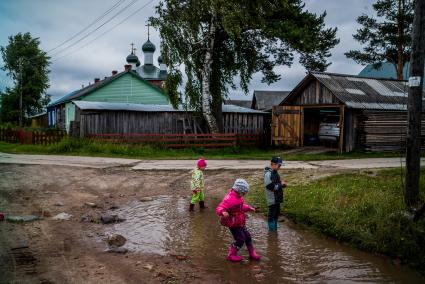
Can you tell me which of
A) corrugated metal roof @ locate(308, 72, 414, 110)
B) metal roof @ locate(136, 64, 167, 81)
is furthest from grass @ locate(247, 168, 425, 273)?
metal roof @ locate(136, 64, 167, 81)

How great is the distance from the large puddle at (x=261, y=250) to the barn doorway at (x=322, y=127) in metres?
14.5

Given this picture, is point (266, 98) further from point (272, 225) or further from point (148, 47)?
point (272, 225)

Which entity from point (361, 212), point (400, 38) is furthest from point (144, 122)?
point (400, 38)

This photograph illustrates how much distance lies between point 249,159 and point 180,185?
21.9 feet

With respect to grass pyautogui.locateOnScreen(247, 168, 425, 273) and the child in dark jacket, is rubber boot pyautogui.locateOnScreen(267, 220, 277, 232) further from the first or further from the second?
grass pyautogui.locateOnScreen(247, 168, 425, 273)

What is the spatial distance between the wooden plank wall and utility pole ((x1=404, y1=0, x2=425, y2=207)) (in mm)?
14185

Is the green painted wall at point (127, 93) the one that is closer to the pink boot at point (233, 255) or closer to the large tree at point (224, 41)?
the large tree at point (224, 41)

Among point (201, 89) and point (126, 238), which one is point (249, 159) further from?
point (126, 238)

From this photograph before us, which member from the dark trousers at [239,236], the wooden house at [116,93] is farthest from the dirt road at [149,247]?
the wooden house at [116,93]

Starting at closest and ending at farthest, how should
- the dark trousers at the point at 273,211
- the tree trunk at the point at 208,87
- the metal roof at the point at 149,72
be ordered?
the dark trousers at the point at 273,211, the tree trunk at the point at 208,87, the metal roof at the point at 149,72

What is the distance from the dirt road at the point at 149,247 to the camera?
5.05m

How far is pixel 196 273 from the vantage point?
5.14 m

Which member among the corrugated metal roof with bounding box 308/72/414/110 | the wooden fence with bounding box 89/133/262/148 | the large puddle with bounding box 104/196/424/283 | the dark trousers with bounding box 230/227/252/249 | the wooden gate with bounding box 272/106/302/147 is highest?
the corrugated metal roof with bounding box 308/72/414/110

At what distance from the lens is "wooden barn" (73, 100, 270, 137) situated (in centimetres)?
2239
